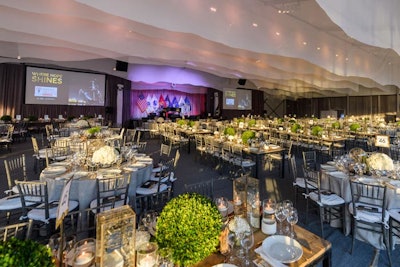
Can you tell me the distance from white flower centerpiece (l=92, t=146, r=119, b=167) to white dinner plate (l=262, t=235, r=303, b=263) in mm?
3183

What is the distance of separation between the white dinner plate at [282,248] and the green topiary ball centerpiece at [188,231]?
1.44 feet

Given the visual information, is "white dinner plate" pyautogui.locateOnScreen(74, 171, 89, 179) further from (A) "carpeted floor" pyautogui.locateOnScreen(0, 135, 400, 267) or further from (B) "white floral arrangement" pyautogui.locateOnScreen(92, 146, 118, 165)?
(A) "carpeted floor" pyautogui.locateOnScreen(0, 135, 400, 267)

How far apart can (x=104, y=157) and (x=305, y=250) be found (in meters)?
3.42

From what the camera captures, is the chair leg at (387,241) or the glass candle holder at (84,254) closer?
the glass candle holder at (84,254)

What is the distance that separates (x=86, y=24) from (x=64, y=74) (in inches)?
353

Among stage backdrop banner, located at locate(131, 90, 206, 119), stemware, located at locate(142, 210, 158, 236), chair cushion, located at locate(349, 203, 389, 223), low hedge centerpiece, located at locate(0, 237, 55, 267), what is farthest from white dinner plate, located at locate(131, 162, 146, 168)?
stage backdrop banner, located at locate(131, 90, 206, 119)

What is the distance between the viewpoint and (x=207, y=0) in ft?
22.1

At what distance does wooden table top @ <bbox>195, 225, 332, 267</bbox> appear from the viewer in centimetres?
139

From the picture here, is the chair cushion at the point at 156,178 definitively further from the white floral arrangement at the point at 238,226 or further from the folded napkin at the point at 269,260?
the folded napkin at the point at 269,260

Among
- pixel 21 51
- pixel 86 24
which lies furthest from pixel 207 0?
pixel 21 51

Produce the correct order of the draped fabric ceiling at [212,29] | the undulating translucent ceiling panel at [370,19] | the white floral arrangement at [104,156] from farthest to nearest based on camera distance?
the undulating translucent ceiling panel at [370,19] < the draped fabric ceiling at [212,29] < the white floral arrangement at [104,156]

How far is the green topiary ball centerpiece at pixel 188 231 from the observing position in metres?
1.22

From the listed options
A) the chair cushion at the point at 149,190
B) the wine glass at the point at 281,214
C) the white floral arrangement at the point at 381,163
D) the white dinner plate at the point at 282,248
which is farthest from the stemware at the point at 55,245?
the white floral arrangement at the point at 381,163

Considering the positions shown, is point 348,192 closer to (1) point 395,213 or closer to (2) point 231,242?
(1) point 395,213
